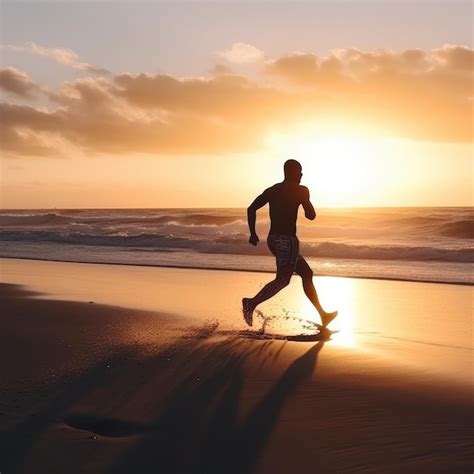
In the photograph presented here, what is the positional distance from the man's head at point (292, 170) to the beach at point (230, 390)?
1.78 m

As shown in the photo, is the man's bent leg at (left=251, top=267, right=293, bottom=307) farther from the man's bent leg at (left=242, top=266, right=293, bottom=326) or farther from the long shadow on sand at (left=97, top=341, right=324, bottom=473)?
the long shadow on sand at (left=97, top=341, right=324, bottom=473)

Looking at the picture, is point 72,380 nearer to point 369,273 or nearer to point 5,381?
point 5,381

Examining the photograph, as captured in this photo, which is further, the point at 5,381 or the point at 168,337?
the point at 168,337

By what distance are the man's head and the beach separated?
70.2 inches

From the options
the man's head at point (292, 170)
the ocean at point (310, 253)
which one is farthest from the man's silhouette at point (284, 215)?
the ocean at point (310, 253)

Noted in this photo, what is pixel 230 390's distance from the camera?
507cm

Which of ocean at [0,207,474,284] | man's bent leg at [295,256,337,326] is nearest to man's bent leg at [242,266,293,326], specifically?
man's bent leg at [295,256,337,326]

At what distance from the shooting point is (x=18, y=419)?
427cm

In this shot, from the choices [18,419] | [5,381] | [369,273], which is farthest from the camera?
[369,273]

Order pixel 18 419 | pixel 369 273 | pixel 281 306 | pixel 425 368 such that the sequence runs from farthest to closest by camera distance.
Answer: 1. pixel 369 273
2. pixel 281 306
3. pixel 425 368
4. pixel 18 419

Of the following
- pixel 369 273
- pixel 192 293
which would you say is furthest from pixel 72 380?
pixel 369 273

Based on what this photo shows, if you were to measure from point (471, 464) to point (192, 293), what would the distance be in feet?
25.7

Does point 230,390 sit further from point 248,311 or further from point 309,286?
point 309,286

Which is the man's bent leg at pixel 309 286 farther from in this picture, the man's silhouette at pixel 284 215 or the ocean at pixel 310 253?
the ocean at pixel 310 253
